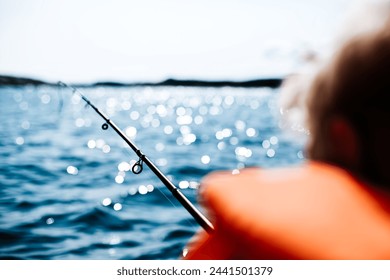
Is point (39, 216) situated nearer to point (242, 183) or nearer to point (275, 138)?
point (242, 183)

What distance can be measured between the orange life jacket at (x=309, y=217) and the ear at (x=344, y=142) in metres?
0.03

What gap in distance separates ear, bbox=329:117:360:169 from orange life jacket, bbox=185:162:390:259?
3cm

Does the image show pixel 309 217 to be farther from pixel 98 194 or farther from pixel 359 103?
pixel 98 194

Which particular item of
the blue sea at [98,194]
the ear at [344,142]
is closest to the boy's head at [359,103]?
the ear at [344,142]

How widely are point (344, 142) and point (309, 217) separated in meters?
0.17

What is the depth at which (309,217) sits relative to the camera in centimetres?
81

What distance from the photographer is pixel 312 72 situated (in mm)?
922

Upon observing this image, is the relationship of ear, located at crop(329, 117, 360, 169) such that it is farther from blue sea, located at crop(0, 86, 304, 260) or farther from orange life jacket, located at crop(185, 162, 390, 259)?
blue sea, located at crop(0, 86, 304, 260)

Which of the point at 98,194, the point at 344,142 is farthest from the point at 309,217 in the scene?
the point at 98,194

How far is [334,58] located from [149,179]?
4902 millimetres

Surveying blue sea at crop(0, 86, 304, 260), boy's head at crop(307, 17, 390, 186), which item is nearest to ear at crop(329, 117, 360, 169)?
boy's head at crop(307, 17, 390, 186)

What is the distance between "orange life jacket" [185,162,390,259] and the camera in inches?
31.4

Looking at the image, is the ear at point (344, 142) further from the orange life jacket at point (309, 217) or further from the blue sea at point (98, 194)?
the blue sea at point (98, 194)

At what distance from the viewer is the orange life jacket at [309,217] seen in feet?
2.62
